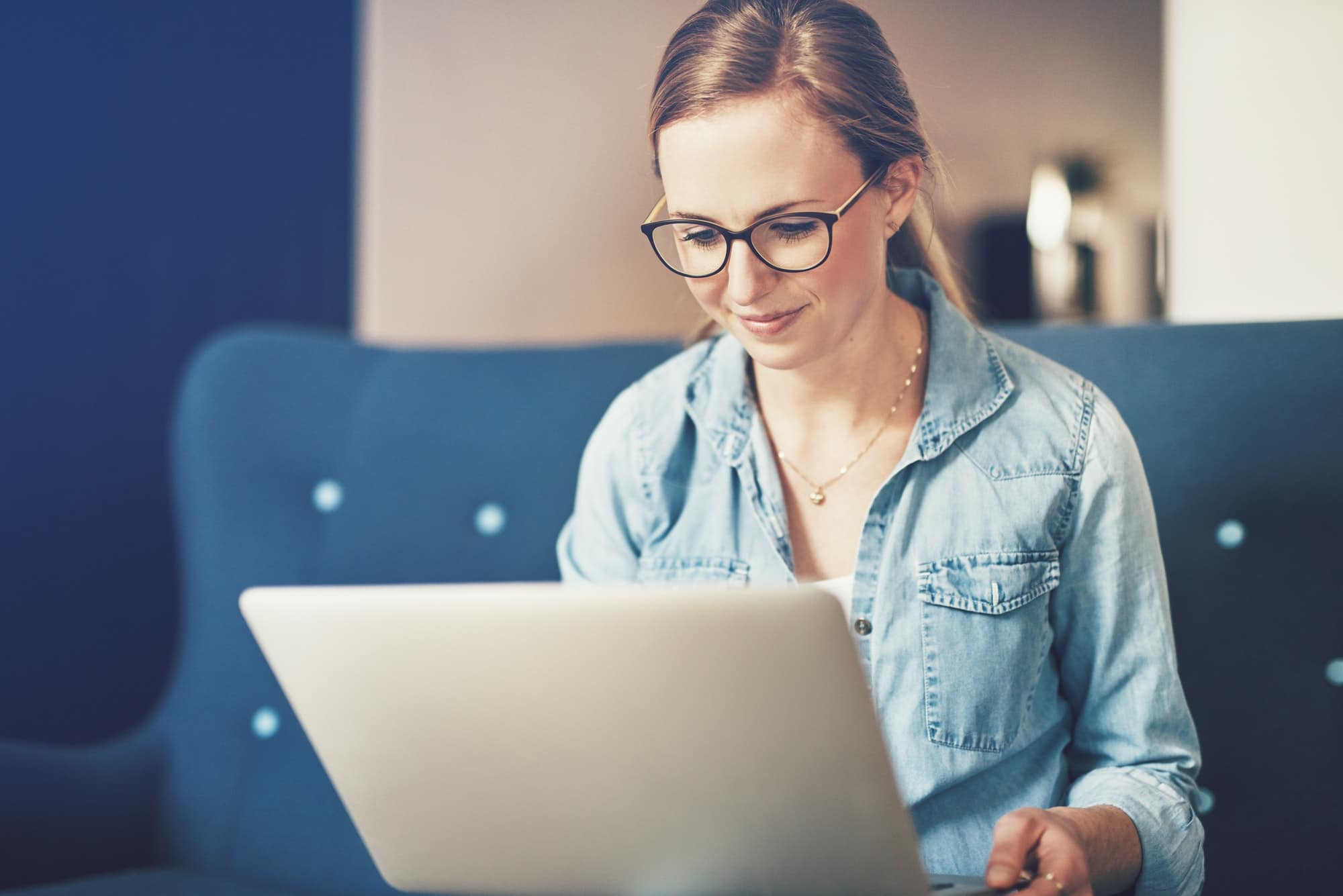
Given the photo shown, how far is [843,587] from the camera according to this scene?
74 centimetres

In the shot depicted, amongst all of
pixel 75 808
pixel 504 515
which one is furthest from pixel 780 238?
pixel 75 808

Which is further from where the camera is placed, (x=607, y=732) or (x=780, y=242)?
(x=780, y=242)

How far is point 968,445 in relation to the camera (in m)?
0.74

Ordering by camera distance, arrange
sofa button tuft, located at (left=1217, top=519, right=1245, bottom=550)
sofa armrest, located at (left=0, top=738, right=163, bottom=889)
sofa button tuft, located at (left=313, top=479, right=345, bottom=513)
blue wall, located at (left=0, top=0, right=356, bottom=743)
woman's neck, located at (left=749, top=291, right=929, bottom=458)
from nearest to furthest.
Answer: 1. woman's neck, located at (left=749, top=291, right=929, bottom=458)
2. sofa button tuft, located at (left=1217, top=519, right=1245, bottom=550)
3. sofa armrest, located at (left=0, top=738, right=163, bottom=889)
4. sofa button tuft, located at (left=313, top=479, right=345, bottom=513)
5. blue wall, located at (left=0, top=0, right=356, bottom=743)

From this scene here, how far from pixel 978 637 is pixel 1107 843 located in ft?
0.45

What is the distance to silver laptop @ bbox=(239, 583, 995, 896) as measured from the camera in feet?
1.67

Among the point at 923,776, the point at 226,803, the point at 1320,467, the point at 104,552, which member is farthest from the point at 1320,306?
the point at 104,552

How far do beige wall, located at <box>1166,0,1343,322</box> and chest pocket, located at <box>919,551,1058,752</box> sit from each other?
26 centimetres

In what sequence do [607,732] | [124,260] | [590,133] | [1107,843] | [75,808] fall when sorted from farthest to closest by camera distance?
1. [124,260]
2. [75,808]
3. [590,133]
4. [1107,843]
5. [607,732]

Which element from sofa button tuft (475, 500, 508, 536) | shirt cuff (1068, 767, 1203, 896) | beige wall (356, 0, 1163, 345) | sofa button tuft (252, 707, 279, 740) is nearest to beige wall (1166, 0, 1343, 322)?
beige wall (356, 0, 1163, 345)

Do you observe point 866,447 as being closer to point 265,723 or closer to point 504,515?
point 504,515

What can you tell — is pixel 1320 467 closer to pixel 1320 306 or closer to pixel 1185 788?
pixel 1320 306

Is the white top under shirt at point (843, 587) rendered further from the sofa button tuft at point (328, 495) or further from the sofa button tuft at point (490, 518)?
the sofa button tuft at point (328, 495)

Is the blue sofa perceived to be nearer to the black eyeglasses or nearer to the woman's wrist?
the woman's wrist
